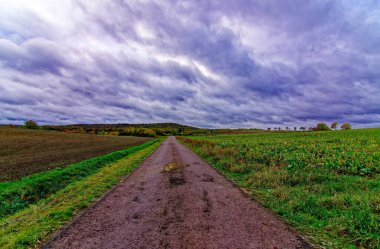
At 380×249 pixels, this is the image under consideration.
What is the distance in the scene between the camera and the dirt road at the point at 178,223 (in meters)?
4.74

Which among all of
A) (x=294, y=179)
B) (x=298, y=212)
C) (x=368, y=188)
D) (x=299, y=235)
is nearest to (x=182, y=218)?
(x=299, y=235)

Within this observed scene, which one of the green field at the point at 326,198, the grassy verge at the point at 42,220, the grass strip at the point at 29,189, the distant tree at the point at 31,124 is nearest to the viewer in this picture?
the grassy verge at the point at 42,220

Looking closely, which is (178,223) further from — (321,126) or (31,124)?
(321,126)

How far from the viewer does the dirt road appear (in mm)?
4742

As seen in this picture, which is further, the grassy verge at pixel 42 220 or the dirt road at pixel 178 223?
the grassy verge at pixel 42 220

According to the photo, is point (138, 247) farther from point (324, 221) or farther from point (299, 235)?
point (324, 221)

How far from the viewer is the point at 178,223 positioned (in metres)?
5.72

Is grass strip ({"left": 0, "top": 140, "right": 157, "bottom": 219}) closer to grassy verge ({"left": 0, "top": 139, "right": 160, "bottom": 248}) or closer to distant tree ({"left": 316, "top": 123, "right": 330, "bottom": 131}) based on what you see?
grassy verge ({"left": 0, "top": 139, "right": 160, "bottom": 248})

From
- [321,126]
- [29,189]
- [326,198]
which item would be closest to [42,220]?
[29,189]

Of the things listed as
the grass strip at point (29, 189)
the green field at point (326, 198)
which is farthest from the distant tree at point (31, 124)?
the green field at point (326, 198)

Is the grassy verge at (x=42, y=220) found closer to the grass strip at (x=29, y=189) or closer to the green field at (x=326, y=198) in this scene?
the grass strip at (x=29, y=189)

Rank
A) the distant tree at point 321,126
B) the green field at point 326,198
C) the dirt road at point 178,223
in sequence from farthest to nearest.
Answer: the distant tree at point 321,126, the green field at point 326,198, the dirt road at point 178,223

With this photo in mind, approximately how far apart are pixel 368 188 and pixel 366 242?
4833mm

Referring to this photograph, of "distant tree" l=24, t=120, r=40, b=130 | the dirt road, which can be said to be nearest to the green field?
the dirt road
